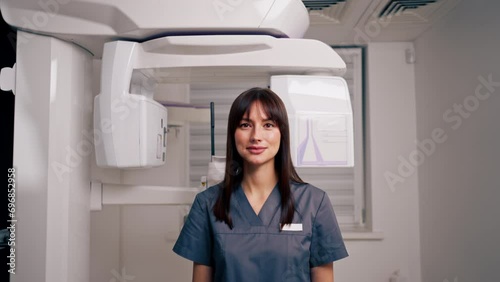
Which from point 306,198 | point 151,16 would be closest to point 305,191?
point 306,198

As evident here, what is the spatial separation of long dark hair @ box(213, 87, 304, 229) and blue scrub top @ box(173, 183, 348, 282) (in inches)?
0.8

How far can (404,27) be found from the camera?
1889 mm

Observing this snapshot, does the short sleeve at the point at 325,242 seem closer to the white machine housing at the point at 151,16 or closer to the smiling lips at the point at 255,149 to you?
the smiling lips at the point at 255,149

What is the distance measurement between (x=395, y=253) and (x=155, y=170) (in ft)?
4.89

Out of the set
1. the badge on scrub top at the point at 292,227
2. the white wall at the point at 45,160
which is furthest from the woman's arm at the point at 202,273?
the white wall at the point at 45,160

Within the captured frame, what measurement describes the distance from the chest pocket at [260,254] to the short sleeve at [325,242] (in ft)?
0.14

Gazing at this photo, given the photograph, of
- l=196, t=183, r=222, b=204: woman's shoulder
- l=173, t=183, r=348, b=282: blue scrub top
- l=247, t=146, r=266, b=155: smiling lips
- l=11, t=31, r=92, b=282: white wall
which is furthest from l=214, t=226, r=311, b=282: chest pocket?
l=11, t=31, r=92, b=282: white wall

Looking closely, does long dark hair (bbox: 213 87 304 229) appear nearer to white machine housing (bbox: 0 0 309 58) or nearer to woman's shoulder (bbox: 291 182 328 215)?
woman's shoulder (bbox: 291 182 328 215)

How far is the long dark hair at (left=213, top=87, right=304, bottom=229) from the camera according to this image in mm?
1043

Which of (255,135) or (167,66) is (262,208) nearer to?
(255,135)

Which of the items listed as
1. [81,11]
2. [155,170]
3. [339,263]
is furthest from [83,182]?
[339,263]

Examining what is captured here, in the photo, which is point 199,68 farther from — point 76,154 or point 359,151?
point 359,151

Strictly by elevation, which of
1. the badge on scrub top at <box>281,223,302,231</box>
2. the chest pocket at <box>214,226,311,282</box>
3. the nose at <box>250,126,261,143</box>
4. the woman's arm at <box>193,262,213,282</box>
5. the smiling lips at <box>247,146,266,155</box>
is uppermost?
the nose at <box>250,126,261,143</box>

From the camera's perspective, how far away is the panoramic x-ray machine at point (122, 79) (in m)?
0.99
